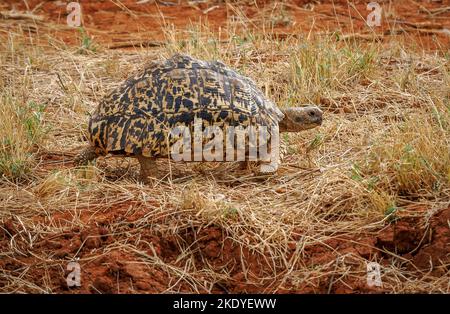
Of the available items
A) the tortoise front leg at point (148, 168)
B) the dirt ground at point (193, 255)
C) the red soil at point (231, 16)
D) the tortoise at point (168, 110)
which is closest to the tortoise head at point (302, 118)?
the tortoise at point (168, 110)

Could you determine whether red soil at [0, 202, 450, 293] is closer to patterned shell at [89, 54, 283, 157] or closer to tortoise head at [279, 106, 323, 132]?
patterned shell at [89, 54, 283, 157]

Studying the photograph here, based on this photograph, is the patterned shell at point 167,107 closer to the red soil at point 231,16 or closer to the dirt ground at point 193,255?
the dirt ground at point 193,255

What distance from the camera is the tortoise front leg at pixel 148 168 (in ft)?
19.2

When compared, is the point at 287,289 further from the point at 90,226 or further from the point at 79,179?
the point at 79,179

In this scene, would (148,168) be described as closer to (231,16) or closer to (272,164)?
(272,164)

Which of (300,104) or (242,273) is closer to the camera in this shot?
(242,273)

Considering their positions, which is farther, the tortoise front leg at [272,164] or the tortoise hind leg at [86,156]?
the tortoise hind leg at [86,156]

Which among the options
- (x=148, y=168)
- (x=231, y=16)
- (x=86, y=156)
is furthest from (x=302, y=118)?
(x=231, y=16)

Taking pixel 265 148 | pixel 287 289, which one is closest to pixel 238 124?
pixel 265 148

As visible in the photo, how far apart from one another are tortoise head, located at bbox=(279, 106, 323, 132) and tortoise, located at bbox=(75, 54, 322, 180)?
239 millimetres

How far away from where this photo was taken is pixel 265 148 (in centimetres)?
595

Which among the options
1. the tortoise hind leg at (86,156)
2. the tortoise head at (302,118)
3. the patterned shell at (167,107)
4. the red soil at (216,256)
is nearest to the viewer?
the red soil at (216,256)

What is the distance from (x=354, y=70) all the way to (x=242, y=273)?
10.7ft
